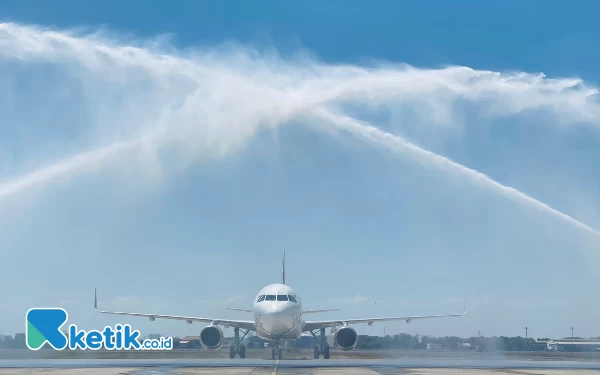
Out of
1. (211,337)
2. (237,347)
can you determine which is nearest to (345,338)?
(237,347)

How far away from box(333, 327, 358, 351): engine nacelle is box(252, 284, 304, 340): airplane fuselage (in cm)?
383

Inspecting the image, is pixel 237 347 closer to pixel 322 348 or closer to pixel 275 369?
pixel 322 348

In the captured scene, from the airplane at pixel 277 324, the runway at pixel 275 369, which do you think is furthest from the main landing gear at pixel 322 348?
the runway at pixel 275 369

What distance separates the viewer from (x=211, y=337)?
184 feet

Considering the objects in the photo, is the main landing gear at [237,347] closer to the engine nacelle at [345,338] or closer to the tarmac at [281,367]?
the tarmac at [281,367]

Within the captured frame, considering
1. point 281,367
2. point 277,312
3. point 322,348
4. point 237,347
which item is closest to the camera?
point 281,367

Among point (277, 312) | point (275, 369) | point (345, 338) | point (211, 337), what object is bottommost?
point (275, 369)

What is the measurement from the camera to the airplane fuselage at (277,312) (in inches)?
2030

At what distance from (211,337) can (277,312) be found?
776 cm

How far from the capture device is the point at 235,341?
58.4m

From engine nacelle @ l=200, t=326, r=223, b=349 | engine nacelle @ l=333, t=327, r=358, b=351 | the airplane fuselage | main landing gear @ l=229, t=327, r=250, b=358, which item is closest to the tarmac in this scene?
the airplane fuselage

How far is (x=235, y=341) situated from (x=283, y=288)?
797cm

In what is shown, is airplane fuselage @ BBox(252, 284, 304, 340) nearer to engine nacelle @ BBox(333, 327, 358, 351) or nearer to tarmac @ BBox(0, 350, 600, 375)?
tarmac @ BBox(0, 350, 600, 375)

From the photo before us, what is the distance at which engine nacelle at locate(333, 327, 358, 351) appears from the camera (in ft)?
187
